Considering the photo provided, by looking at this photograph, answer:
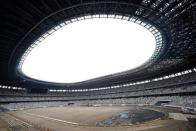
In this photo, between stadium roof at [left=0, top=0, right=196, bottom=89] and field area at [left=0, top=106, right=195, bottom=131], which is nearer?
stadium roof at [left=0, top=0, right=196, bottom=89]

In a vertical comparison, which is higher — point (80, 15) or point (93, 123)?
point (80, 15)

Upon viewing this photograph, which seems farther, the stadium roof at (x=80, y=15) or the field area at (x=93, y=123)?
the field area at (x=93, y=123)

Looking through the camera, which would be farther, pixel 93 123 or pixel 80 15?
pixel 93 123

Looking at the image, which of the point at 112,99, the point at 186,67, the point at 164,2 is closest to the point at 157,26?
the point at 164,2

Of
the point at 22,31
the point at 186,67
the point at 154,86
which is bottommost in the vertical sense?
the point at 154,86

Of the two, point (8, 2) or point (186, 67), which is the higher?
point (8, 2)

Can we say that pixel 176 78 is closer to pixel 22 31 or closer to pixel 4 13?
pixel 22 31

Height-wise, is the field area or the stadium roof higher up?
the stadium roof

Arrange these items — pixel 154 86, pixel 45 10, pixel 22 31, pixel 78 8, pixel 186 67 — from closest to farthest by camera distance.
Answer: pixel 45 10
pixel 78 8
pixel 22 31
pixel 186 67
pixel 154 86

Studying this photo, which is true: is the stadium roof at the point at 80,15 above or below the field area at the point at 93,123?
above

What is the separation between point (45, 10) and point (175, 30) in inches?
954

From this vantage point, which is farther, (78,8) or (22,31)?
(22,31)

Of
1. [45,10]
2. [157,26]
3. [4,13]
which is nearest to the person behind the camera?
[4,13]

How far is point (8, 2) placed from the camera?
2153cm
